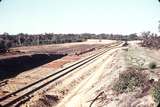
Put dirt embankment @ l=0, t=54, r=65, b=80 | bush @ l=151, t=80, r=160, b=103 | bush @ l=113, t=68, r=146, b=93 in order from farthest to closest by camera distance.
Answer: dirt embankment @ l=0, t=54, r=65, b=80 → bush @ l=113, t=68, r=146, b=93 → bush @ l=151, t=80, r=160, b=103

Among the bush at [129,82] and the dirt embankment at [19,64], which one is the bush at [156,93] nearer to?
the bush at [129,82]

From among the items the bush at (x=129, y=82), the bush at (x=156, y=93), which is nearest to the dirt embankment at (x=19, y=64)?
the bush at (x=129, y=82)

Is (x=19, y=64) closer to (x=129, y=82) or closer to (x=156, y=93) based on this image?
(x=129, y=82)

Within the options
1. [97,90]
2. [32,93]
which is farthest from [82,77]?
[97,90]

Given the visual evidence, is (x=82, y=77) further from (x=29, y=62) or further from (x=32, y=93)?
(x=29, y=62)

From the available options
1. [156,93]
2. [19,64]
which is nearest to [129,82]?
[156,93]

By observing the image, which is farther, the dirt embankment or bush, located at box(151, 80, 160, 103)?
the dirt embankment

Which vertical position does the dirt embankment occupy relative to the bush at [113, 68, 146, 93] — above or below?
below

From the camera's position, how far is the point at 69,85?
2186cm

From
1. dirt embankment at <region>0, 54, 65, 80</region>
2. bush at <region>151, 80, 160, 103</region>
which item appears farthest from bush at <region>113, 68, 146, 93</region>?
dirt embankment at <region>0, 54, 65, 80</region>

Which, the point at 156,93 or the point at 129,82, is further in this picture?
the point at 129,82

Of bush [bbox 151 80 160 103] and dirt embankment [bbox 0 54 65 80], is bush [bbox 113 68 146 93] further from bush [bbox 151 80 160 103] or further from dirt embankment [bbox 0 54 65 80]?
dirt embankment [bbox 0 54 65 80]

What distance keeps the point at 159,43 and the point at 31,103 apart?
136 ft

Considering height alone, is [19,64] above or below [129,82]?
below
